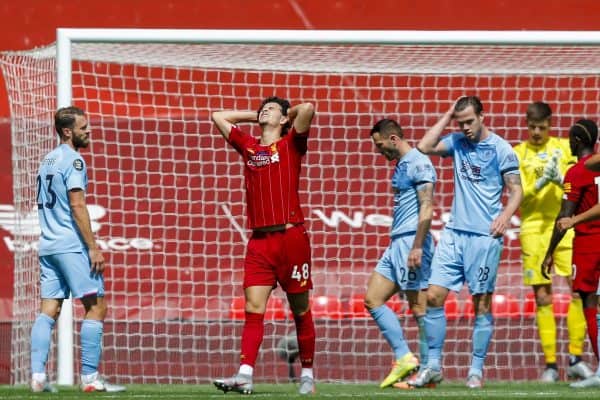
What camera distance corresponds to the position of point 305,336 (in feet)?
26.0

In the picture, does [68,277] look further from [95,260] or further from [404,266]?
[404,266]

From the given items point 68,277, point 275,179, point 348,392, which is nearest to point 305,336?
point 348,392

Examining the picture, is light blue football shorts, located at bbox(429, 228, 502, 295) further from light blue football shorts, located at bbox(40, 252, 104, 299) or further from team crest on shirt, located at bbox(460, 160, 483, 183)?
light blue football shorts, located at bbox(40, 252, 104, 299)

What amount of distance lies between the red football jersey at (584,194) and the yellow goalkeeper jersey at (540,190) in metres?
0.97

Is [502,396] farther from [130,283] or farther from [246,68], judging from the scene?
[130,283]

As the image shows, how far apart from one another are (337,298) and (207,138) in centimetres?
190

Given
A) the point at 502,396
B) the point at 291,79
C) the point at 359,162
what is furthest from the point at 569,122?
the point at 502,396

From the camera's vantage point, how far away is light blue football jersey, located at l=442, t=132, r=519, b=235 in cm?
859

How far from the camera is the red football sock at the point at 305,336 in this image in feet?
26.0

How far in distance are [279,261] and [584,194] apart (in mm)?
2280

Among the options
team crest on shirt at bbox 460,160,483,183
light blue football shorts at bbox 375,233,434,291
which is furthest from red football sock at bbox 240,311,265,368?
team crest on shirt at bbox 460,160,483,183

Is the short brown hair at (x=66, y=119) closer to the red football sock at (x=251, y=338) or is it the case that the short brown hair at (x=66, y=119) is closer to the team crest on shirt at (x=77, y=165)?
Result: the team crest on shirt at (x=77, y=165)

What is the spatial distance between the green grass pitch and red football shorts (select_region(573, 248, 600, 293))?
0.66m

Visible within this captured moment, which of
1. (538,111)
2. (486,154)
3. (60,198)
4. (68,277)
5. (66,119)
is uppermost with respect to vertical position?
(538,111)
